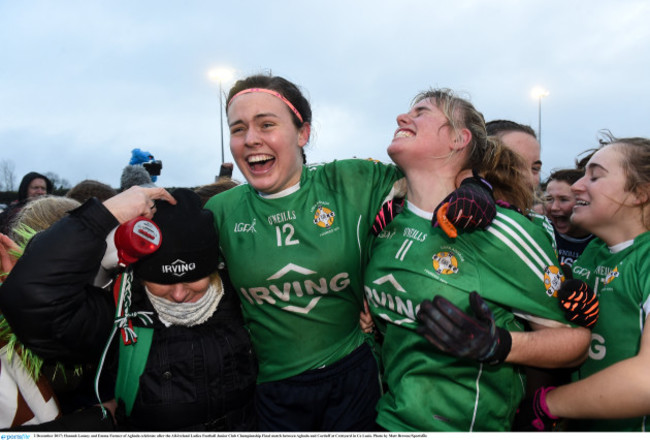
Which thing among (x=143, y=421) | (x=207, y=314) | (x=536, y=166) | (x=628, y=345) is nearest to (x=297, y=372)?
(x=207, y=314)

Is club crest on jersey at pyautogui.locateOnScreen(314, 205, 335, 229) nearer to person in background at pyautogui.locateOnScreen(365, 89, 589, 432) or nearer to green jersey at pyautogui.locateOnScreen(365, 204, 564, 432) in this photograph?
person in background at pyautogui.locateOnScreen(365, 89, 589, 432)

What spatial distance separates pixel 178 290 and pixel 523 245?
1.58 m

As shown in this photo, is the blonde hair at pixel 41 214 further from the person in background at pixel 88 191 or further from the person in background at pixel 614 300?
the person in background at pixel 614 300

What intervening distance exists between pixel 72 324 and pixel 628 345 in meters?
2.44

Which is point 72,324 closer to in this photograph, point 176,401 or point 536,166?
point 176,401

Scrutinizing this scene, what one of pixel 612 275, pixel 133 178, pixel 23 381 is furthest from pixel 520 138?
pixel 133 178

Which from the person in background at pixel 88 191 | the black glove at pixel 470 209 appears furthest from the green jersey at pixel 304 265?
the person in background at pixel 88 191

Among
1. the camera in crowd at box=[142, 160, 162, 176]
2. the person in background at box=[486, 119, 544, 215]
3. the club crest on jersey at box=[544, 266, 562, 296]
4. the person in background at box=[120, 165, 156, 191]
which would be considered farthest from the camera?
the camera in crowd at box=[142, 160, 162, 176]

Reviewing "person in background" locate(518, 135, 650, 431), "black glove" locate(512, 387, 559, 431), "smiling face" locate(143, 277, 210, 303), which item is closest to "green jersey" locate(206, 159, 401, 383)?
"smiling face" locate(143, 277, 210, 303)

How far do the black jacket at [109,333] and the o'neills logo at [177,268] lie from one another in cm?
26

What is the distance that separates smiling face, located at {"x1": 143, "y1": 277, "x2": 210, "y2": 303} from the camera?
2078mm

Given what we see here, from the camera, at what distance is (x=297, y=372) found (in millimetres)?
2332

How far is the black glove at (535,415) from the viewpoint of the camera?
6.33 ft

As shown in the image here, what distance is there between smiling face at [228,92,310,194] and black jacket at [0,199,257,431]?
0.60 meters
